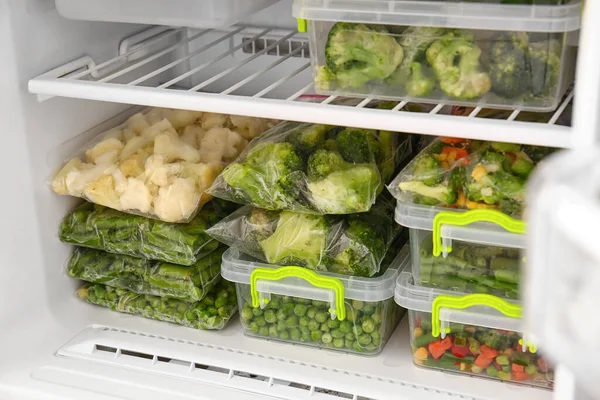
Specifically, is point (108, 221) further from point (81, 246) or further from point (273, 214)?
point (273, 214)

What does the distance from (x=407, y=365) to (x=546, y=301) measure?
3.04ft

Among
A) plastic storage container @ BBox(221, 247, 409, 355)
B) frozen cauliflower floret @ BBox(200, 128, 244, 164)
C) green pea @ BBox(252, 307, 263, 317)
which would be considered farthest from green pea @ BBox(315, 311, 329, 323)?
frozen cauliflower floret @ BBox(200, 128, 244, 164)

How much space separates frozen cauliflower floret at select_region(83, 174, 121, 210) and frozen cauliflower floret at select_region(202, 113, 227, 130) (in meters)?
0.26

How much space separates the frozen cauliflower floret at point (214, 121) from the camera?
5.52ft

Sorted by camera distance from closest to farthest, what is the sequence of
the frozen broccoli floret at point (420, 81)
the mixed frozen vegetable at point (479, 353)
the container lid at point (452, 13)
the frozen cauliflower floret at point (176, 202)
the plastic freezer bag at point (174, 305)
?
the container lid at point (452, 13) → the frozen broccoli floret at point (420, 81) → the mixed frozen vegetable at point (479, 353) → the frozen cauliflower floret at point (176, 202) → the plastic freezer bag at point (174, 305)

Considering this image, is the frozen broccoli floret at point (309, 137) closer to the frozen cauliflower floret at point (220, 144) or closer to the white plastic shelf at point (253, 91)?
the white plastic shelf at point (253, 91)

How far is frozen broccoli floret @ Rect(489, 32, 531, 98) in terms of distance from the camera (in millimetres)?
1146

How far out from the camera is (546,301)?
53 centimetres

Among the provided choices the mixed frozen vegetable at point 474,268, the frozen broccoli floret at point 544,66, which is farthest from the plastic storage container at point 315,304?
the frozen broccoli floret at point 544,66

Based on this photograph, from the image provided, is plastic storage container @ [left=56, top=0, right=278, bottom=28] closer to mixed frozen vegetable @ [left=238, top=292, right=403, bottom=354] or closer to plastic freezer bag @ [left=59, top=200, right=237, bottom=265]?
plastic freezer bag @ [left=59, top=200, right=237, bottom=265]

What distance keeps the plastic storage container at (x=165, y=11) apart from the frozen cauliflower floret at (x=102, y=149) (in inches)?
10.9

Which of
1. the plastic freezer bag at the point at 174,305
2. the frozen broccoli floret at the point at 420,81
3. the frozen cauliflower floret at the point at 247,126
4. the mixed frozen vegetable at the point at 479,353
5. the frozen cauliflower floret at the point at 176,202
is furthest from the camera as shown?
the frozen cauliflower floret at the point at 247,126

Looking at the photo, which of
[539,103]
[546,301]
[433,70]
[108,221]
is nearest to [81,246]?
[108,221]

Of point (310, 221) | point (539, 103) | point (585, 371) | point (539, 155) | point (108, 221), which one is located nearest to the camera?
point (585, 371)
